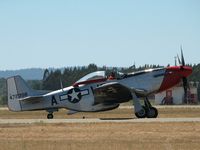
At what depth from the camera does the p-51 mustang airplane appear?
3512 cm

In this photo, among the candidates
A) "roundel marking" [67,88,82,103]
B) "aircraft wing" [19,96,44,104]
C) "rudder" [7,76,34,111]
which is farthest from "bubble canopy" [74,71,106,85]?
"rudder" [7,76,34,111]

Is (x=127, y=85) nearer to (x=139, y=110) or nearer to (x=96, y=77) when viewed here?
(x=139, y=110)

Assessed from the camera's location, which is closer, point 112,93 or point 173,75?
point 173,75

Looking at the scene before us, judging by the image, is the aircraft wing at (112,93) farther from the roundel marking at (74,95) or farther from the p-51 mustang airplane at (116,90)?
the roundel marking at (74,95)

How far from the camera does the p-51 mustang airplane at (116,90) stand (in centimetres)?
3512

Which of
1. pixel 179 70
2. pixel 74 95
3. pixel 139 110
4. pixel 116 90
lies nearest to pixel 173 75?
pixel 179 70

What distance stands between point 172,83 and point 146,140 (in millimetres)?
15508

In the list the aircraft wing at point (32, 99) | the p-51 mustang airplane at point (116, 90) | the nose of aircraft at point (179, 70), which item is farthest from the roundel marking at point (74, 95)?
the nose of aircraft at point (179, 70)

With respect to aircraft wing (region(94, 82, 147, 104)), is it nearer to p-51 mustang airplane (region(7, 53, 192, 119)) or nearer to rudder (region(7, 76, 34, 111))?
p-51 mustang airplane (region(7, 53, 192, 119))

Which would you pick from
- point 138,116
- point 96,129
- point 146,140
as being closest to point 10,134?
point 96,129

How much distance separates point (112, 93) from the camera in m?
35.8

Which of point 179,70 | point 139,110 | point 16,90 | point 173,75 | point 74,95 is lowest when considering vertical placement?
point 139,110

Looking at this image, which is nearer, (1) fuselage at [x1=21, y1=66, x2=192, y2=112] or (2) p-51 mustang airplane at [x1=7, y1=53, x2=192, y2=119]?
(2) p-51 mustang airplane at [x1=7, y1=53, x2=192, y2=119]

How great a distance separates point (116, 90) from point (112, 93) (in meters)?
0.54
